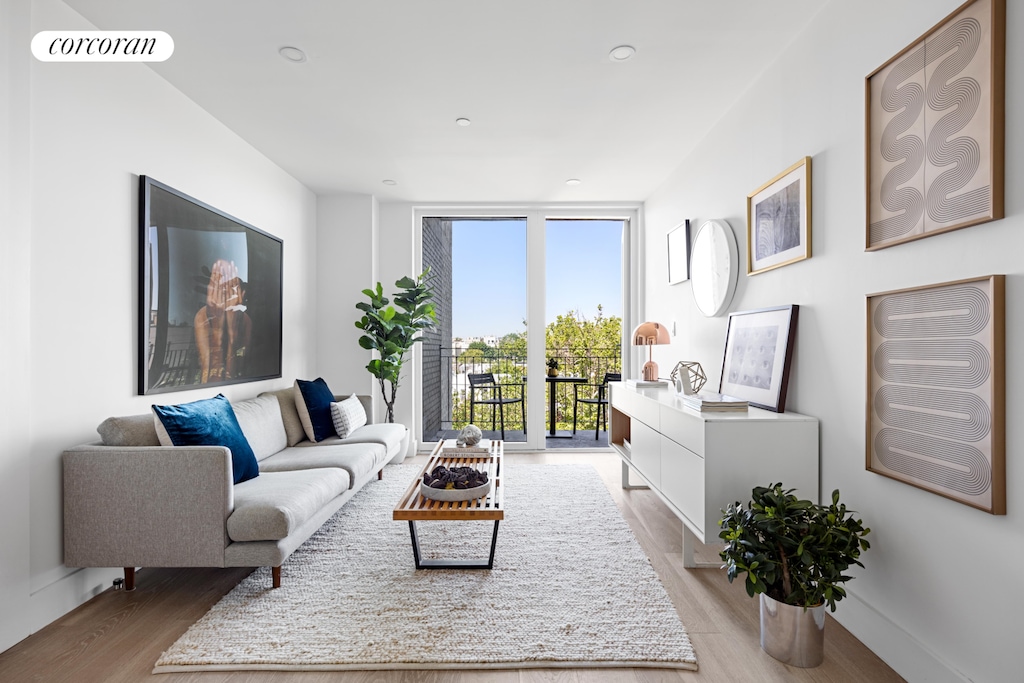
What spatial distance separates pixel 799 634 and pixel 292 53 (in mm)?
3445

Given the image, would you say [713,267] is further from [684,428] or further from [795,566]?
[795,566]

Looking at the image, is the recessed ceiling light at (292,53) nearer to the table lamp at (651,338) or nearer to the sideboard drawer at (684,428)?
the sideboard drawer at (684,428)

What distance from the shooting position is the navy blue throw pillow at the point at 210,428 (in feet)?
8.30

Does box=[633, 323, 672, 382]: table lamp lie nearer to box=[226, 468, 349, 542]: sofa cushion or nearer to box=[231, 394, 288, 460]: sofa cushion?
box=[226, 468, 349, 542]: sofa cushion

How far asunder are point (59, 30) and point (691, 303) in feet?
13.1

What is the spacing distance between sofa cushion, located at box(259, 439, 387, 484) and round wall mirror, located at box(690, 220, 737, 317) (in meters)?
2.57

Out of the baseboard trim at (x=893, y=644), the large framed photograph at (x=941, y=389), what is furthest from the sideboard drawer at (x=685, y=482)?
the large framed photograph at (x=941, y=389)

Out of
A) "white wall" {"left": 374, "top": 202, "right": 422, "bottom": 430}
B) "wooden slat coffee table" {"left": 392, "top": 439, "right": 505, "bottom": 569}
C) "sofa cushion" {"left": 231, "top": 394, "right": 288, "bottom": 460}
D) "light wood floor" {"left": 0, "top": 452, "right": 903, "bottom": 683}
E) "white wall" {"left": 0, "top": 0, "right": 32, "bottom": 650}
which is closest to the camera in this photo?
"light wood floor" {"left": 0, "top": 452, "right": 903, "bottom": 683}

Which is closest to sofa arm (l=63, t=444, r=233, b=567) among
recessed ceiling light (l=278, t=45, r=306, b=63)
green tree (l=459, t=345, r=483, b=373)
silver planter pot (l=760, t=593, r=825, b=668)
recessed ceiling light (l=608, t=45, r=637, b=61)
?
recessed ceiling light (l=278, t=45, r=306, b=63)

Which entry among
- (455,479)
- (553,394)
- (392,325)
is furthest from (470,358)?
(455,479)

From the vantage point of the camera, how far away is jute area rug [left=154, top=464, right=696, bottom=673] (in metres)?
1.91

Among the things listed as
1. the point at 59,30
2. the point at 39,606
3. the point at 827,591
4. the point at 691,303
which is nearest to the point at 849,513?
the point at 827,591

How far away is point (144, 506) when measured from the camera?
90.7 inches

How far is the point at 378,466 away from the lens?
3863 millimetres
